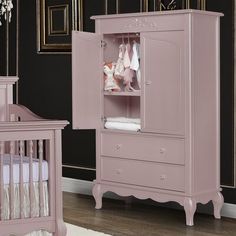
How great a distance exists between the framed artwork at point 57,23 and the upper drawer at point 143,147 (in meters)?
1.18

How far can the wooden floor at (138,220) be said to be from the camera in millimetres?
4613

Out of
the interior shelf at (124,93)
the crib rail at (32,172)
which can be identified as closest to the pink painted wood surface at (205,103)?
the interior shelf at (124,93)

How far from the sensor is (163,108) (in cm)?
489

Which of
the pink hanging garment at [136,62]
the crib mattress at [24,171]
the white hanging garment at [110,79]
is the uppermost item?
the pink hanging garment at [136,62]

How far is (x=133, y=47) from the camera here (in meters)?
5.18

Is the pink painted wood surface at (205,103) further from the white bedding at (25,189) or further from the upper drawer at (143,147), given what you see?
the white bedding at (25,189)

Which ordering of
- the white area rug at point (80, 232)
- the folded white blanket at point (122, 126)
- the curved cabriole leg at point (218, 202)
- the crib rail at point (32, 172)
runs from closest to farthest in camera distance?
the crib rail at point (32, 172) < the white area rug at point (80, 232) < the curved cabriole leg at point (218, 202) < the folded white blanket at point (122, 126)

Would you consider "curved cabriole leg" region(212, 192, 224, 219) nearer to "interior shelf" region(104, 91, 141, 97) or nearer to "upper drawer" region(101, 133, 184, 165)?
"upper drawer" region(101, 133, 184, 165)

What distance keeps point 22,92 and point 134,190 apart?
1941 millimetres

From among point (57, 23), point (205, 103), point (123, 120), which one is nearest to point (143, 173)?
point (123, 120)

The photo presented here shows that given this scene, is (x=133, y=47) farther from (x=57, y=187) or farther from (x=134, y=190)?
(x=57, y=187)

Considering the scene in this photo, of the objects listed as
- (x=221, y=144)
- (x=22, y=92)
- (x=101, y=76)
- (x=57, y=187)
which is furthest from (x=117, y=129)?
(x=22, y=92)

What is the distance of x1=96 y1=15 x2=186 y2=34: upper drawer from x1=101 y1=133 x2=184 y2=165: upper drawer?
719mm

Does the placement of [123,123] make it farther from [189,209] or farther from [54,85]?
[54,85]
